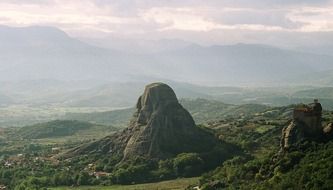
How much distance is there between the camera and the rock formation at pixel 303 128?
309 feet

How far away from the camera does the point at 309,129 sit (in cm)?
9494

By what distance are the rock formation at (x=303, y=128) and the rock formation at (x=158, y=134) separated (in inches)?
1456

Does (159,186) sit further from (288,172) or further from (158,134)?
(288,172)

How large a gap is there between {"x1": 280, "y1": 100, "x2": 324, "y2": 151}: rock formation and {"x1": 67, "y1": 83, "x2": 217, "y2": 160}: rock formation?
3698cm

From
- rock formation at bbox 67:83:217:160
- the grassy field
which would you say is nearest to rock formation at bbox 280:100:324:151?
the grassy field

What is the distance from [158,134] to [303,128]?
43.2 metres

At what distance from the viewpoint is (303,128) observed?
94.9 m

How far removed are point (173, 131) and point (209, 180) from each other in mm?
30581

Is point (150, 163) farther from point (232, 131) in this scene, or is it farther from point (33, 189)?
point (232, 131)

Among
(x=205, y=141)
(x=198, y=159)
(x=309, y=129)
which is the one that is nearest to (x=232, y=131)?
(x=205, y=141)

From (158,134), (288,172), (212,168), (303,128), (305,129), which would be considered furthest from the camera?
(158,134)

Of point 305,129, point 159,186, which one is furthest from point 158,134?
point 305,129

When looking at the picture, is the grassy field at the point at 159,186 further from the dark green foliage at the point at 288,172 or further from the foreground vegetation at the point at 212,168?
the dark green foliage at the point at 288,172

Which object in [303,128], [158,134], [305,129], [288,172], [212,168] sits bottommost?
[212,168]
